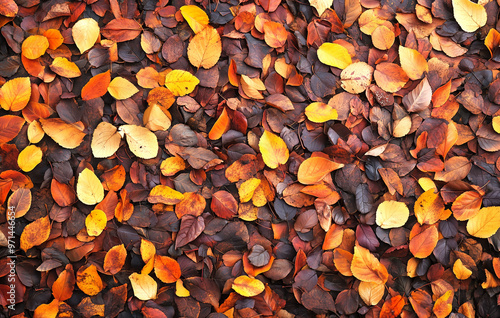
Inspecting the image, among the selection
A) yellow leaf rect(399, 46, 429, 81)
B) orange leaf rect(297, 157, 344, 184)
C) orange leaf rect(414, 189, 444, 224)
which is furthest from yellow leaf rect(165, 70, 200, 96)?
orange leaf rect(414, 189, 444, 224)

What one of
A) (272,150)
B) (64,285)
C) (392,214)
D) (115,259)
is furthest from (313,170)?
(64,285)

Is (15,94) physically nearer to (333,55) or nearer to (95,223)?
(95,223)

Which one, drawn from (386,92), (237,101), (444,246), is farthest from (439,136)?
(237,101)

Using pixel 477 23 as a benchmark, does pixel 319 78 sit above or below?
below

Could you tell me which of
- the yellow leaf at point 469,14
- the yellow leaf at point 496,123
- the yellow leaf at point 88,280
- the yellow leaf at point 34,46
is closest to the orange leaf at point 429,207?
the yellow leaf at point 496,123

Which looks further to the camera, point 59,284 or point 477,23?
point 477,23

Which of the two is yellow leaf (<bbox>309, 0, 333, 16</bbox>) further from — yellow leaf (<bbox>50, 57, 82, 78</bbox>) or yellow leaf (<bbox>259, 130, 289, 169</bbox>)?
yellow leaf (<bbox>50, 57, 82, 78</bbox>)

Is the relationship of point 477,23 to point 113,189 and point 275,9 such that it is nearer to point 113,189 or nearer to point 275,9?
point 275,9

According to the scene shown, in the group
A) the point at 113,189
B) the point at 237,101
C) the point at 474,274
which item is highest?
the point at 237,101
